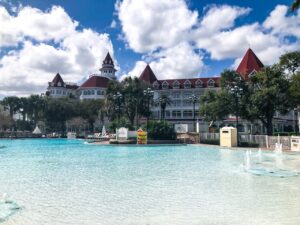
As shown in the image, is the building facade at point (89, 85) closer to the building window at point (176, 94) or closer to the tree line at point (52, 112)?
the tree line at point (52, 112)

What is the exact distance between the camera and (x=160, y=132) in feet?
140

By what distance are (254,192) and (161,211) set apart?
13.0 ft

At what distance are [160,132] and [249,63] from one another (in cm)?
3251

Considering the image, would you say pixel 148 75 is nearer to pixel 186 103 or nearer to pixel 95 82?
pixel 186 103

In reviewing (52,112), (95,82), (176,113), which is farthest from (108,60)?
(176,113)

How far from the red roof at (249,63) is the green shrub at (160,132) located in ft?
91.9

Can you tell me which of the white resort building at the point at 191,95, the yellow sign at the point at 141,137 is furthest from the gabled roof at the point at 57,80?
the yellow sign at the point at 141,137

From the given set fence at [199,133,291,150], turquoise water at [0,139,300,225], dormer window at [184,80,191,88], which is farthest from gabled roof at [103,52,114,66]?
turquoise water at [0,139,300,225]

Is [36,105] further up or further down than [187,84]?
further down

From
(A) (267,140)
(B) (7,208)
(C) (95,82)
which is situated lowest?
(B) (7,208)

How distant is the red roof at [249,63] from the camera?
208 ft

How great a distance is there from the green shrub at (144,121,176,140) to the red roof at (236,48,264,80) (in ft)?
91.9

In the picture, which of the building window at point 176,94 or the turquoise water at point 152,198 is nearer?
the turquoise water at point 152,198

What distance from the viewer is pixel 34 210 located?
8.28 meters
